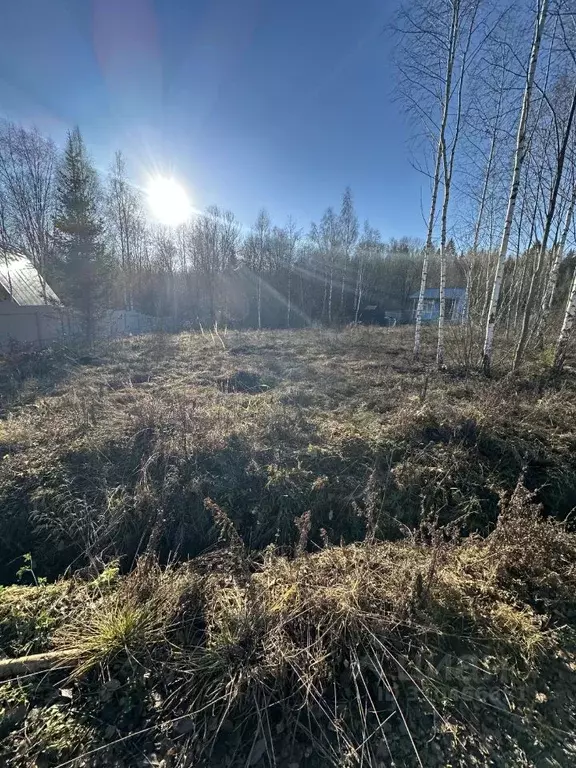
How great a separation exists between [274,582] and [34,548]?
273cm

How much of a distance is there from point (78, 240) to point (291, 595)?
1817 cm

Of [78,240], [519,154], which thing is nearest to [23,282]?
[78,240]

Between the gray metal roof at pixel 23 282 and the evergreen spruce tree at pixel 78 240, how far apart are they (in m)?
2.92

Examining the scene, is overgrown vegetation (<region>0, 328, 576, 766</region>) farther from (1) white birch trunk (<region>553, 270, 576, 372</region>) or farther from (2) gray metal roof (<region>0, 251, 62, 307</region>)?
(2) gray metal roof (<region>0, 251, 62, 307</region>)

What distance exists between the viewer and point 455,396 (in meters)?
6.19

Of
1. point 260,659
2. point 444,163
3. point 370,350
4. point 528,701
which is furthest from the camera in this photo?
point 370,350

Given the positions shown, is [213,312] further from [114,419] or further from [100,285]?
[114,419]

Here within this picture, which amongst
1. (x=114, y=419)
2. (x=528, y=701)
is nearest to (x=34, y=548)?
(x=114, y=419)

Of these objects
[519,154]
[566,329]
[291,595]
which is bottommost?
[291,595]

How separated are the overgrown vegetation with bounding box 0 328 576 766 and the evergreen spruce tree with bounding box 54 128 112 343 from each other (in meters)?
12.7

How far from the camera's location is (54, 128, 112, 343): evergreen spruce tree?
14914 millimetres

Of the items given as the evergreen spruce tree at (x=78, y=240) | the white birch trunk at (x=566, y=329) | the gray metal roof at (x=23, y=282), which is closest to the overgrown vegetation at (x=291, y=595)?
the white birch trunk at (x=566, y=329)

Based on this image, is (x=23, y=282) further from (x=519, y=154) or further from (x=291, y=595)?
(x=291, y=595)

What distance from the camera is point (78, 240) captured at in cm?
1510
